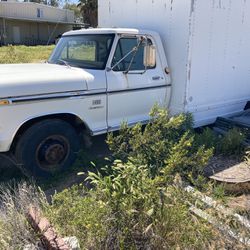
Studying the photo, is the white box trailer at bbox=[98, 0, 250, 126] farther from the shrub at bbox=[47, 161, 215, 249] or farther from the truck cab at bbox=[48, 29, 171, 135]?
the shrub at bbox=[47, 161, 215, 249]

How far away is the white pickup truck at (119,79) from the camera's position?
4059mm

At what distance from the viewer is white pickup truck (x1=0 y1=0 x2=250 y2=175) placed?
4059 mm

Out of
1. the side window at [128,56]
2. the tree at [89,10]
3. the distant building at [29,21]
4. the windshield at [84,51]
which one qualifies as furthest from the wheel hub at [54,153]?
the tree at [89,10]

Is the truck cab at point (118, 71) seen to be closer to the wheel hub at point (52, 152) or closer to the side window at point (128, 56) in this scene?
the side window at point (128, 56)

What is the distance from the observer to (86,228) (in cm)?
261

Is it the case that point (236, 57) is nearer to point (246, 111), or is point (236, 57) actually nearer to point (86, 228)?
point (246, 111)

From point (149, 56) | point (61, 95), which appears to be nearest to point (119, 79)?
point (149, 56)

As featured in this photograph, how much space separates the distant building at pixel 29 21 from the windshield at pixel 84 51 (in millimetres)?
33407

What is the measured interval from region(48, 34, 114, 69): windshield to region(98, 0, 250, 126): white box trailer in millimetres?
1039

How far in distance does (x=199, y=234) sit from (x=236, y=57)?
13.6ft

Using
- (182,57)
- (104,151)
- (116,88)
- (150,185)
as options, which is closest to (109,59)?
(116,88)

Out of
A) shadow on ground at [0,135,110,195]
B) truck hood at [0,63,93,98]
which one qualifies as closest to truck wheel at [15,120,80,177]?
shadow on ground at [0,135,110,195]

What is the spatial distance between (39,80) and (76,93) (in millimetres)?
512

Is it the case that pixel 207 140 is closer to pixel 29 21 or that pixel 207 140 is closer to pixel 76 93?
pixel 76 93
